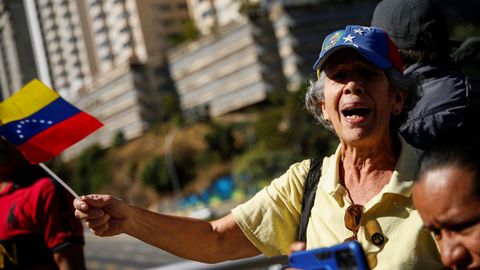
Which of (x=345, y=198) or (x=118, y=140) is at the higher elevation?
(x=345, y=198)

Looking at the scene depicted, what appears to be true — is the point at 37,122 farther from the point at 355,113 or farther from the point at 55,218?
the point at 355,113

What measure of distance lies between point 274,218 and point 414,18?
84 cm

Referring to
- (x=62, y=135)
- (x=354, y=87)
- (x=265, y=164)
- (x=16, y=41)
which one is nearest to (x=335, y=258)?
(x=354, y=87)

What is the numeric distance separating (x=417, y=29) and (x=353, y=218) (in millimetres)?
780

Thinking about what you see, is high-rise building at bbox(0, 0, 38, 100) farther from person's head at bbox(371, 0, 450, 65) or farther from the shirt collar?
the shirt collar

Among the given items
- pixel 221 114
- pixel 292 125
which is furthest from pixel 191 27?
pixel 292 125

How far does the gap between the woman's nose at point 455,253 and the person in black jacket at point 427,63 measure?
892 mm

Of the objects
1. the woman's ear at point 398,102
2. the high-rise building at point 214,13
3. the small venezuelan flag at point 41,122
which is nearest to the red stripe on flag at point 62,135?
the small venezuelan flag at point 41,122

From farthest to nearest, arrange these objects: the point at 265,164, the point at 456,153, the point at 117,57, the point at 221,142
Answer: the point at 117,57 < the point at 221,142 < the point at 265,164 < the point at 456,153

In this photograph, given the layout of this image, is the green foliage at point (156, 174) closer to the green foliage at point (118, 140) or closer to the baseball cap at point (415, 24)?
the green foliage at point (118, 140)

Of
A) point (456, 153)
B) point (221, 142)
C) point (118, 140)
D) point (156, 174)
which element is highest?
point (456, 153)

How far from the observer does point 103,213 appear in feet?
7.09

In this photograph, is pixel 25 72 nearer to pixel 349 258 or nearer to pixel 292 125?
pixel 292 125

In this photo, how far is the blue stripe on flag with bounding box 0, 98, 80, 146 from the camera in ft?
8.42
